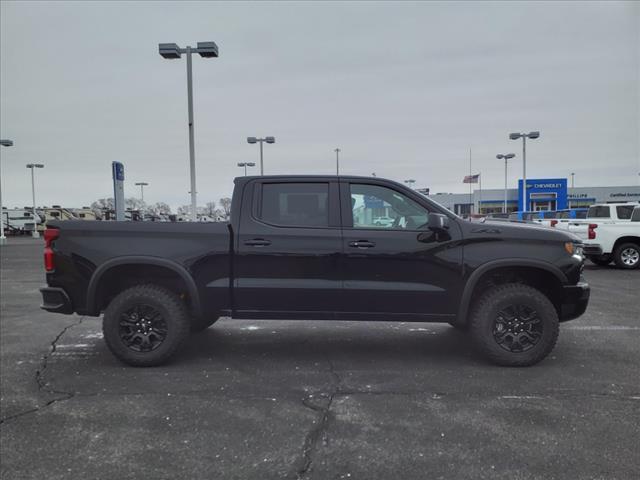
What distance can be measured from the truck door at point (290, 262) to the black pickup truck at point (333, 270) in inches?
0.4

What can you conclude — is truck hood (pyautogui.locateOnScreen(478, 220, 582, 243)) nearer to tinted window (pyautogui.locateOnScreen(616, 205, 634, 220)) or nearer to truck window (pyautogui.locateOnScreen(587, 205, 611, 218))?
tinted window (pyautogui.locateOnScreen(616, 205, 634, 220))

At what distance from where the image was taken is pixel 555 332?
471 centimetres

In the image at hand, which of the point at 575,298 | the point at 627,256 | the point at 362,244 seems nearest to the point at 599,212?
the point at 627,256

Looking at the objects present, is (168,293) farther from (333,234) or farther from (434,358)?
(434,358)

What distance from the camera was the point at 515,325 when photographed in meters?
4.80

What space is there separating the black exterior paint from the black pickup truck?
0.01 metres

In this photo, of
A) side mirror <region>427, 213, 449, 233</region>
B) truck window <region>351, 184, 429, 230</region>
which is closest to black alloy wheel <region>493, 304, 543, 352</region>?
side mirror <region>427, 213, 449, 233</region>

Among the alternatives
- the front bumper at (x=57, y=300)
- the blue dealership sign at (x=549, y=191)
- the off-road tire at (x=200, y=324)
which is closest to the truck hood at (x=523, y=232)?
the off-road tire at (x=200, y=324)

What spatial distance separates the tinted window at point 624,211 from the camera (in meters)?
14.0

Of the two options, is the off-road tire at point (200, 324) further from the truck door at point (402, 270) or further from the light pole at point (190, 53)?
the light pole at point (190, 53)

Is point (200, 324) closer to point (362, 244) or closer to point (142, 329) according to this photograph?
point (142, 329)

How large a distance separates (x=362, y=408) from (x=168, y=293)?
2.35 metres

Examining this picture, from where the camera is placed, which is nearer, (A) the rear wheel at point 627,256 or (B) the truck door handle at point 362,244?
(B) the truck door handle at point 362,244

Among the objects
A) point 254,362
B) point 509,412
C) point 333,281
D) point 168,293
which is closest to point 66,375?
point 168,293
